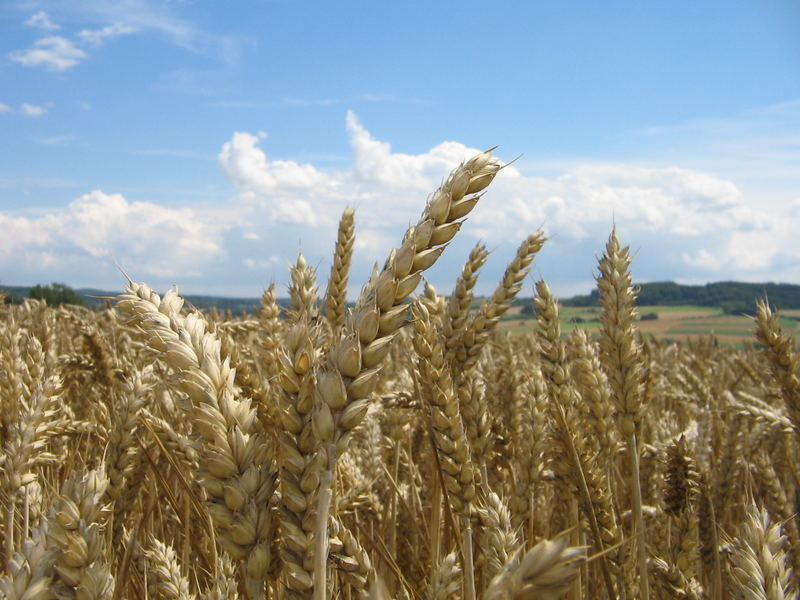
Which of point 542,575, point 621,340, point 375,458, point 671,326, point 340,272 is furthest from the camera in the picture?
point 671,326

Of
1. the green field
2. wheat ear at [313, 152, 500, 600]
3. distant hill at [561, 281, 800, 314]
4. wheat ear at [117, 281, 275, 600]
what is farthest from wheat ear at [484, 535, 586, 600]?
distant hill at [561, 281, 800, 314]

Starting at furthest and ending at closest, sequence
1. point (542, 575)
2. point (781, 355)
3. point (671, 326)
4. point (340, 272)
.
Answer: point (671, 326)
point (340, 272)
point (781, 355)
point (542, 575)

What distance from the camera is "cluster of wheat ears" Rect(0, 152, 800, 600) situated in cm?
95

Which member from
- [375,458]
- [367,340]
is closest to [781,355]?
[375,458]

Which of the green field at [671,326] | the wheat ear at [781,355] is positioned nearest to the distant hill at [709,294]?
the green field at [671,326]

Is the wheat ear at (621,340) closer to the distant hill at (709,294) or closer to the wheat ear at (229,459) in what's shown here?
the wheat ear at (229,459)

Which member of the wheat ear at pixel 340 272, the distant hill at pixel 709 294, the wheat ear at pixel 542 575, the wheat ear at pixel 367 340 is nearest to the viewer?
the wheat ear at pixel 542 575

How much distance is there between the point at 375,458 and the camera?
3605 millimetres

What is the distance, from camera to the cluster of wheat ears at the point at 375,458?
95 centimetres

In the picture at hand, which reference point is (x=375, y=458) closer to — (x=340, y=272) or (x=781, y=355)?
(x=340, y=272)

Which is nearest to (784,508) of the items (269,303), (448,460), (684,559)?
(684,559)

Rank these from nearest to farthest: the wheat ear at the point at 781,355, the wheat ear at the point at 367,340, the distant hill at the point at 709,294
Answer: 1. the wheat ear at the point at 367,340
2. the wheat ear at the point at 781,355
3. the distant hill at the point at 709,294

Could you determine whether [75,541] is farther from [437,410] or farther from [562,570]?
[437,410]

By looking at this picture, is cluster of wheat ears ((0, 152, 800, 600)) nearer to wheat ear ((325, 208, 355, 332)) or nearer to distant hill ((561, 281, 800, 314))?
wheat ear ((325, 208, 355, 332))
